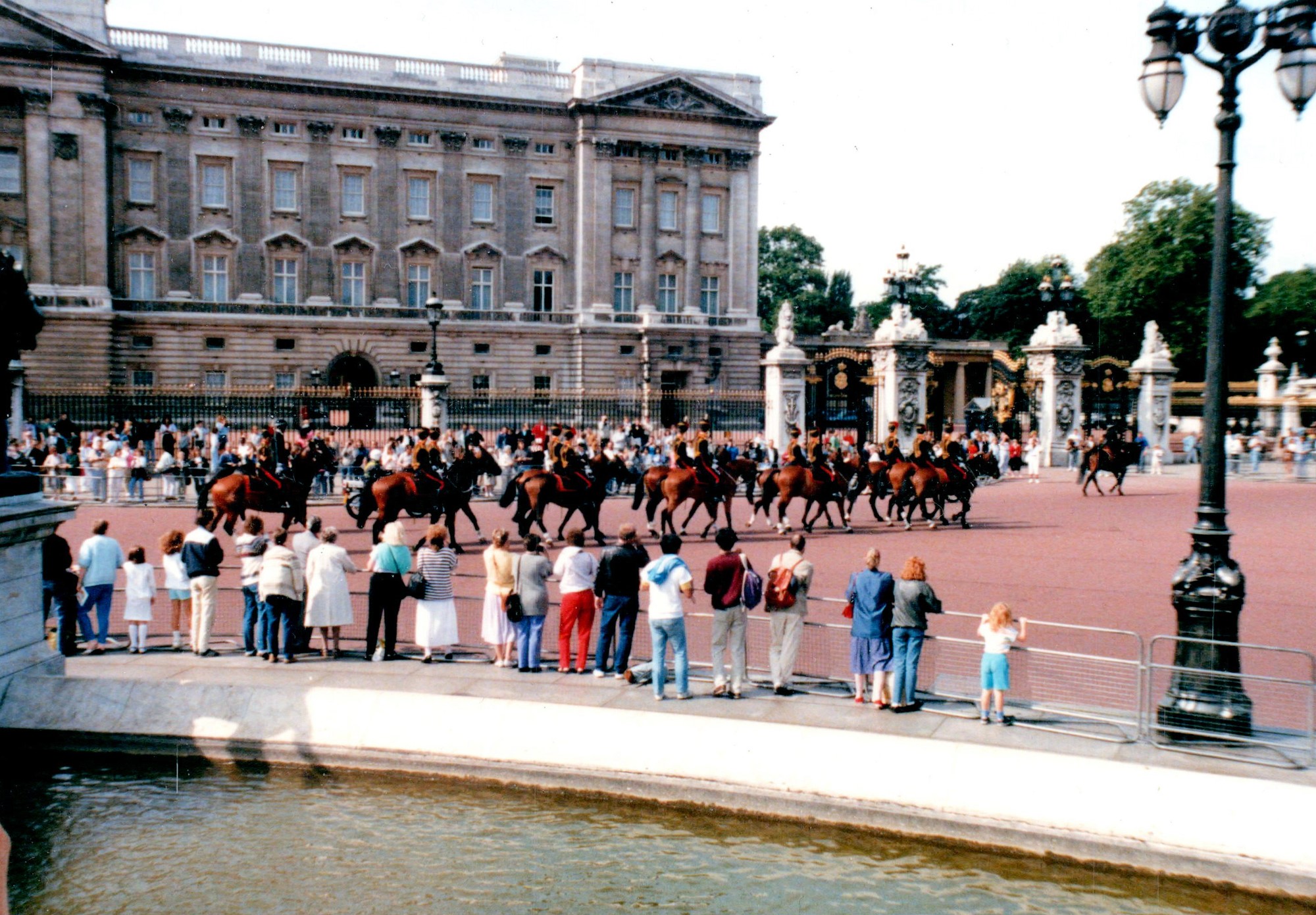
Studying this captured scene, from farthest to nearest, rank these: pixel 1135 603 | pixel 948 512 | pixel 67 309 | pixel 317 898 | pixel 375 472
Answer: pixel 67 309 < pixel 948 512 < pixel 375 472 < pixel 1135 603 < pixel 317 898

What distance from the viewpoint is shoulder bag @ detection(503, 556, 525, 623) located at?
11.5 meters

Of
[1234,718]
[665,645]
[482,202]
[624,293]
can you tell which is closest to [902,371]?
[665,645]

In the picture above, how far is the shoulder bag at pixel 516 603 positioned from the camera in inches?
451

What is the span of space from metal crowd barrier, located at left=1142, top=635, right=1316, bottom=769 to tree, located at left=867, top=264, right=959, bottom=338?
308 feet

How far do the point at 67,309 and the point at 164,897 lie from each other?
48.4 meters

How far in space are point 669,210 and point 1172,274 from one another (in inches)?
1168

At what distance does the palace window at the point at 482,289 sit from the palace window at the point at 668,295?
8.69 m

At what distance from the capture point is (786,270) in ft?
329

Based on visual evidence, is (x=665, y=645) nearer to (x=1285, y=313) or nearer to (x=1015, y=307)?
(x=1285, y=313)

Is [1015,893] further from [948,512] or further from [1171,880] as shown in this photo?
[948,512]

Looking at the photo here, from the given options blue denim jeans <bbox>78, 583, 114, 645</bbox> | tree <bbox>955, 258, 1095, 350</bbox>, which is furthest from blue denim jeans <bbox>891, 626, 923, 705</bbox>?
tree <bbox>955, 258, 1095, 350</bbox>

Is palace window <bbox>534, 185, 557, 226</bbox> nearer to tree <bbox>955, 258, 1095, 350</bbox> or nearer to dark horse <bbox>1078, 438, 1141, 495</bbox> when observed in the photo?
dark horse <bbox>1078, 438, 1141, 495</bbox>

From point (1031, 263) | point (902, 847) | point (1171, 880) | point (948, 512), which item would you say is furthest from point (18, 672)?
point (1031, 263)

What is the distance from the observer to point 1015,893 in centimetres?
799
